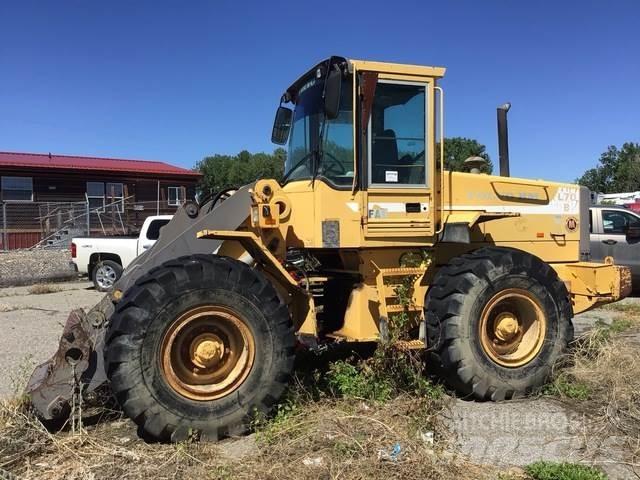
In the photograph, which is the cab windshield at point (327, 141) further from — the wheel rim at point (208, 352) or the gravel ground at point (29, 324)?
the gravel ground at point (29, 324)

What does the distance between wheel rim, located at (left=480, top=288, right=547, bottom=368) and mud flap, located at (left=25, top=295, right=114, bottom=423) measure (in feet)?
11.1

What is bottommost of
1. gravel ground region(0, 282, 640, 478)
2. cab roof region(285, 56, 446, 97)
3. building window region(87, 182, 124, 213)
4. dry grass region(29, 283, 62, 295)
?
gravel ground region(0, 282, 640, 478)

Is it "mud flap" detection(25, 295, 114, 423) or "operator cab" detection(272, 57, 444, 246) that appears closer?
"mud flap" detection(25, 295, 114, 423)

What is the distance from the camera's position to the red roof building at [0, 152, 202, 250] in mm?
26484

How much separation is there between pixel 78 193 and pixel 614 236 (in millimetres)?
24612

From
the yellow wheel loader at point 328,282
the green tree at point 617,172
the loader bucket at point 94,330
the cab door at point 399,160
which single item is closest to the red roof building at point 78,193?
the loader bucket at point 94,330

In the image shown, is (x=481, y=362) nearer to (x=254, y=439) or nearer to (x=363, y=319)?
(x=363, y=319)

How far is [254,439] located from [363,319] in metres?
1.55

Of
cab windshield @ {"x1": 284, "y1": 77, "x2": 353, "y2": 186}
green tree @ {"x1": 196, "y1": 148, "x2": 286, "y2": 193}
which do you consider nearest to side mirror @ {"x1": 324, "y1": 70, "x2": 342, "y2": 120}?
cab windshield @ {"x1": 284, "y1": 77, "x2": 353, "y2": 186}

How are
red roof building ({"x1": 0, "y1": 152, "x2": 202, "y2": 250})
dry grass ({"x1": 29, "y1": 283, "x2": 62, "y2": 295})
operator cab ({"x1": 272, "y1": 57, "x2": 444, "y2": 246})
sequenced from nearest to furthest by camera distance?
operator cab ({"x1": 272, "y1": 57, "x2": 444, "y2": 246}), dry grass ({"x1": 29, "y1": 283, "x2": 62, "y2": 295}), red roof building ({"x1": 0, "y1": 152, "x2": 202, "y2": 250})

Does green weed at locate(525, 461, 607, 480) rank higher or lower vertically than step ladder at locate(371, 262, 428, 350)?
lower

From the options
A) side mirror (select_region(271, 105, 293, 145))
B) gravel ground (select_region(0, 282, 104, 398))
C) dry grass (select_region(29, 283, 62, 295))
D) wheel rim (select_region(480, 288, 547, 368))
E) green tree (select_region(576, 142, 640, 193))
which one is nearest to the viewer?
wheel rim (select_region(480, 288, 547, 368))

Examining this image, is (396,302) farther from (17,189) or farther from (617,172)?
(617,172)

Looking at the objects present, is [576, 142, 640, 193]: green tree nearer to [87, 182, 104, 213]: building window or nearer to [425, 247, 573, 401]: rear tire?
[87, 182, 104, 213]: building window
